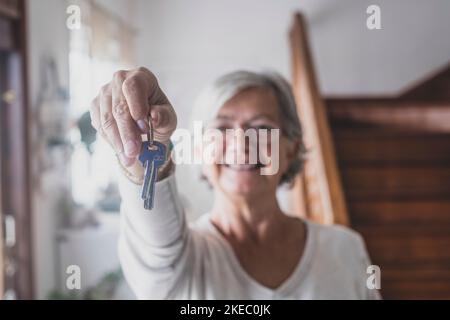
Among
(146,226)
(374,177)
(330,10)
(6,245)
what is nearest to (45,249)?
(6,245)

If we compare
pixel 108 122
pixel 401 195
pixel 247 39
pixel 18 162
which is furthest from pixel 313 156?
pixel 108 122

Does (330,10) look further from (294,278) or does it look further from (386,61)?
(294,278)

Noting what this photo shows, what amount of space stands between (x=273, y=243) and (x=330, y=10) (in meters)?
0.39

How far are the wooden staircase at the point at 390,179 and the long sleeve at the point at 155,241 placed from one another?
385 millimetres

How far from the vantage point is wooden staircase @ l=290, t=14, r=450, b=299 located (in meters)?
0.88

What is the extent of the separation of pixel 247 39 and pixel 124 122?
378 millimetres

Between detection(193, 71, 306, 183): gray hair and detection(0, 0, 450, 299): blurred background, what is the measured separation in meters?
0.03

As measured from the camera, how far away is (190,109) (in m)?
0.53

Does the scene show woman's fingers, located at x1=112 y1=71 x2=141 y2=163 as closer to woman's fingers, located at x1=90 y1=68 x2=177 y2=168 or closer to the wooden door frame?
woman's fingers, located at x1=90 y1=68 x2=177 y2=168

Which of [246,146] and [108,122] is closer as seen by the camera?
[108,122]

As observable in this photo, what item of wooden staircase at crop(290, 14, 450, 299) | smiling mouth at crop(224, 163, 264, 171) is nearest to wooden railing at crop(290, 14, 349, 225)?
wooden staircase at crop(290, 14, 450, 299)

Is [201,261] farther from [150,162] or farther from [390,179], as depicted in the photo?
[390,179]

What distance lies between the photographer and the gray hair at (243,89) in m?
0.50

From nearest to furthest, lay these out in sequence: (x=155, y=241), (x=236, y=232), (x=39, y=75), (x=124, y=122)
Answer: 1. (x=124, y=122)
2. (x=155, y=241)
3. (x=236, y=232)
4. (x=39, y=75)
